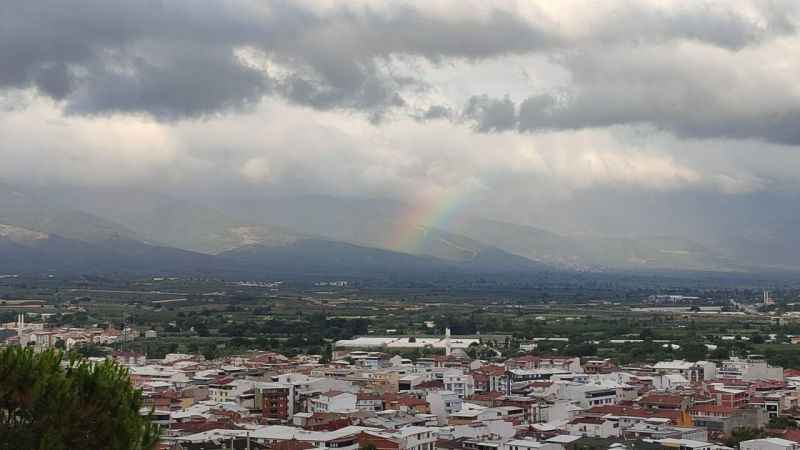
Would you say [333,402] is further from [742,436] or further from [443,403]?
[742,436]

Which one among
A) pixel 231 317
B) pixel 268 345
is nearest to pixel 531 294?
pixel 231 317

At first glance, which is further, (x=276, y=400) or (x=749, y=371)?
(x=749, y=371)

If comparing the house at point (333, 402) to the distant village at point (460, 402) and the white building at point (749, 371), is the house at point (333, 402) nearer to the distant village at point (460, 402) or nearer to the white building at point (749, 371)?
the distant village at point (460, 402)

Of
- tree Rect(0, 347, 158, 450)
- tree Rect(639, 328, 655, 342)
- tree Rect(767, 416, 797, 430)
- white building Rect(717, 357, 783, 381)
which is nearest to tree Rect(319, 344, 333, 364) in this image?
white building Rect(717, 357, 783, 381)

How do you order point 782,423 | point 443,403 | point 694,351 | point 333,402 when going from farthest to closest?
point 694,351
point 443,403
point 333,402
point 782,423

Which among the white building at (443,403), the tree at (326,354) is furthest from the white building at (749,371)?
the tree at (326,354)

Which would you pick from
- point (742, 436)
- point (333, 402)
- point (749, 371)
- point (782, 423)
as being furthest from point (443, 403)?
point (749, 371)
